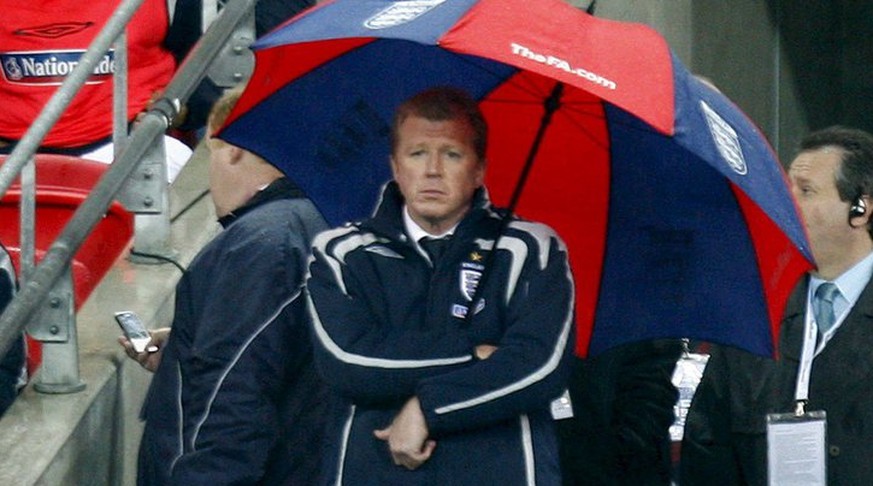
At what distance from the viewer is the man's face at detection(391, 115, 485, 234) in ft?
14.1

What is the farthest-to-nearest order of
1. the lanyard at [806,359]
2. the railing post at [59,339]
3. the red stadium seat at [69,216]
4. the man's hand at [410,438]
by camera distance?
the red stadium seat at [69,216] → the railing post at [59,339] → the lanyard at [806,359] → the man's hand at [410,438]

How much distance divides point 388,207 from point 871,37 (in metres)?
9.11

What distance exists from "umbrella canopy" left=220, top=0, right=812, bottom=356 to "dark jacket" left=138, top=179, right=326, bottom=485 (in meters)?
0.19

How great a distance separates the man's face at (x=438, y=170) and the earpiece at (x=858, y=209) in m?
1.30

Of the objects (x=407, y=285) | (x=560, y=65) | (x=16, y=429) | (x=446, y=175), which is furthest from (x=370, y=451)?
(x=16, y=429)

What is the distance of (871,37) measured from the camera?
1288 cm

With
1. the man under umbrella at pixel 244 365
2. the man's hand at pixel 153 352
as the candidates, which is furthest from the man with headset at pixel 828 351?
the man's hand at pixel 153 352

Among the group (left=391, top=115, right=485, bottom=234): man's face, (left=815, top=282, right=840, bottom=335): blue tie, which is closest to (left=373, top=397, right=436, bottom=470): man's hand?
(left=391, top=115, right=485, bottom=234): man's face

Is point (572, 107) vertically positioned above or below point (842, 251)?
above

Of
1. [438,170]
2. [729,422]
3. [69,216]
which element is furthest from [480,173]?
[69,216]

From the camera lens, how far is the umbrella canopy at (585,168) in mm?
4477

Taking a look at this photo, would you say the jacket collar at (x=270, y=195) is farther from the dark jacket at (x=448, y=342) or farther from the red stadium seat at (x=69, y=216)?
the red stadium seat at (x=69, y=216)

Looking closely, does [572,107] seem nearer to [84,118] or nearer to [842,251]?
[842,251]

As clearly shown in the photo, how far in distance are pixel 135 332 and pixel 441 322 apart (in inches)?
56.6
